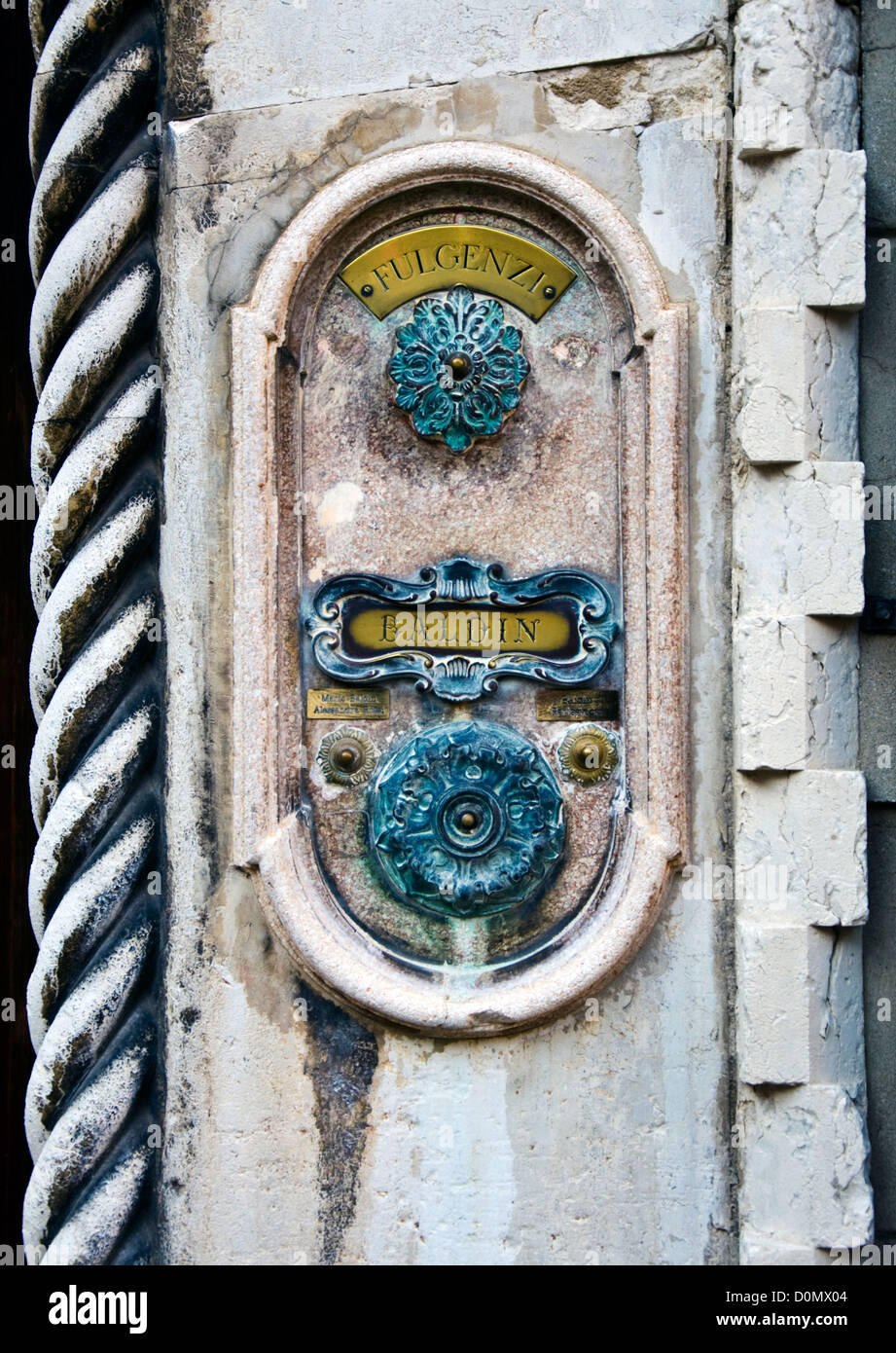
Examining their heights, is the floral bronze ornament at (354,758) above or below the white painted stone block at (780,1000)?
above

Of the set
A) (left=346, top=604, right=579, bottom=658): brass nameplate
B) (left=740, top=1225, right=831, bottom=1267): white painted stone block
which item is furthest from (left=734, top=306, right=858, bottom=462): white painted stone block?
(left=740, top=1225, right=831, bottom=1267): white painted stone block

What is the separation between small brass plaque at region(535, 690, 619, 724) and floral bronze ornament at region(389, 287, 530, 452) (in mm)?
706

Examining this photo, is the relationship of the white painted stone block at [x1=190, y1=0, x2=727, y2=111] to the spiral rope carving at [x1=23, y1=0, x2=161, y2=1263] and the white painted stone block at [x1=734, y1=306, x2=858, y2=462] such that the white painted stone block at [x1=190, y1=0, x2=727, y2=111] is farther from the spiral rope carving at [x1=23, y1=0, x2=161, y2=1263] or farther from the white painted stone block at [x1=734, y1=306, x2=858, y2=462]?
the white painted stone block at [x1=734, y1=306, x2=858, y2=462]

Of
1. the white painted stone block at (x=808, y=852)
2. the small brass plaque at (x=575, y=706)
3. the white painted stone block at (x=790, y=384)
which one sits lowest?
the white painted stone block at (x=808, y=852)

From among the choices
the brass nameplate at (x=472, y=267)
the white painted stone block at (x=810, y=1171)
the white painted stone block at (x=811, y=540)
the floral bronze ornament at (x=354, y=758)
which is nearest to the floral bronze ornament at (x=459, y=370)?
the brass nameplate at (x=472, y=267)

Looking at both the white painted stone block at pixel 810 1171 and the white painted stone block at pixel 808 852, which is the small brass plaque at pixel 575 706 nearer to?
the white painted stone block at pixel 808 852

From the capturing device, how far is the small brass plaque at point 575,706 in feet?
9.82

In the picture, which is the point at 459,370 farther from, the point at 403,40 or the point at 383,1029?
the point at 383,1029

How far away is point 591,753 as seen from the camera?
2.99m

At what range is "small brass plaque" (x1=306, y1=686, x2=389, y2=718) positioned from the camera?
3043 millimetres

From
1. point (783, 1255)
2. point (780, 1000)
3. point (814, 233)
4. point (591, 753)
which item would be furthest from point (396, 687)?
point (783, 1255)

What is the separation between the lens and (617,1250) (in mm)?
2852

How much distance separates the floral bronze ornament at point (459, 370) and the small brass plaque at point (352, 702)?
70 centimetres

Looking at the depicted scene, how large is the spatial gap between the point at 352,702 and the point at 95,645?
27.5 inches
